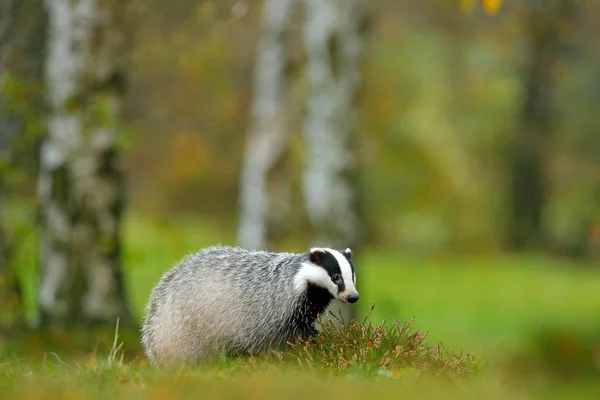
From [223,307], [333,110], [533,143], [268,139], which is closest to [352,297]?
[223,307]

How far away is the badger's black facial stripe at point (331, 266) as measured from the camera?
28.1 feet

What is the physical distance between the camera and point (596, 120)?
3341cm

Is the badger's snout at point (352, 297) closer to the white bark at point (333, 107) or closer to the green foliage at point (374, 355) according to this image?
the green foliage at point (374, 355)

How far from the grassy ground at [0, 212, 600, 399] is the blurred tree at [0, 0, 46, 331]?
91cm

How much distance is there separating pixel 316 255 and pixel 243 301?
2.22 feet

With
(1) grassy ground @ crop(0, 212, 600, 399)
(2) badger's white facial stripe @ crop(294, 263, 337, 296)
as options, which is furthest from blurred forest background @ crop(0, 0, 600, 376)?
(2) badger's white facial stripe @ crop(294, 263, 337, 296)

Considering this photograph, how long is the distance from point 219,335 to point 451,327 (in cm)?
963

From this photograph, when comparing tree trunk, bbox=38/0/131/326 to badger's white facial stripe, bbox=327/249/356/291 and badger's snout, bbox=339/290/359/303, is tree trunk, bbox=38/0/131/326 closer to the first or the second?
badger's white facial stripe, bbox=327/249/356/291

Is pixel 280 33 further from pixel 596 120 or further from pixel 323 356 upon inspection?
pixel 596 120

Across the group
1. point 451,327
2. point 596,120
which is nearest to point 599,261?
point 596,120

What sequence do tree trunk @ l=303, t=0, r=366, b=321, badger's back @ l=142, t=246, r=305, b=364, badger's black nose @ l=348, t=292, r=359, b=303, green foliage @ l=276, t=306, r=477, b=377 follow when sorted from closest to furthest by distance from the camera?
green foliage @ l=276, t=306, r=477, b=377
badger's black nose @ l=348, t=292, r=359, b=303
badger's back @ l=142, t=246, r=305, b=364
tree trunk @ l=303, t=0, r=366, b=321

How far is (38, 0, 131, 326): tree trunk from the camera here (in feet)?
39.8

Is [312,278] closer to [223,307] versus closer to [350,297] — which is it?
[350,297]

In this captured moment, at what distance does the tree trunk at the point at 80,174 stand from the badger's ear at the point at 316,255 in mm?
4122
